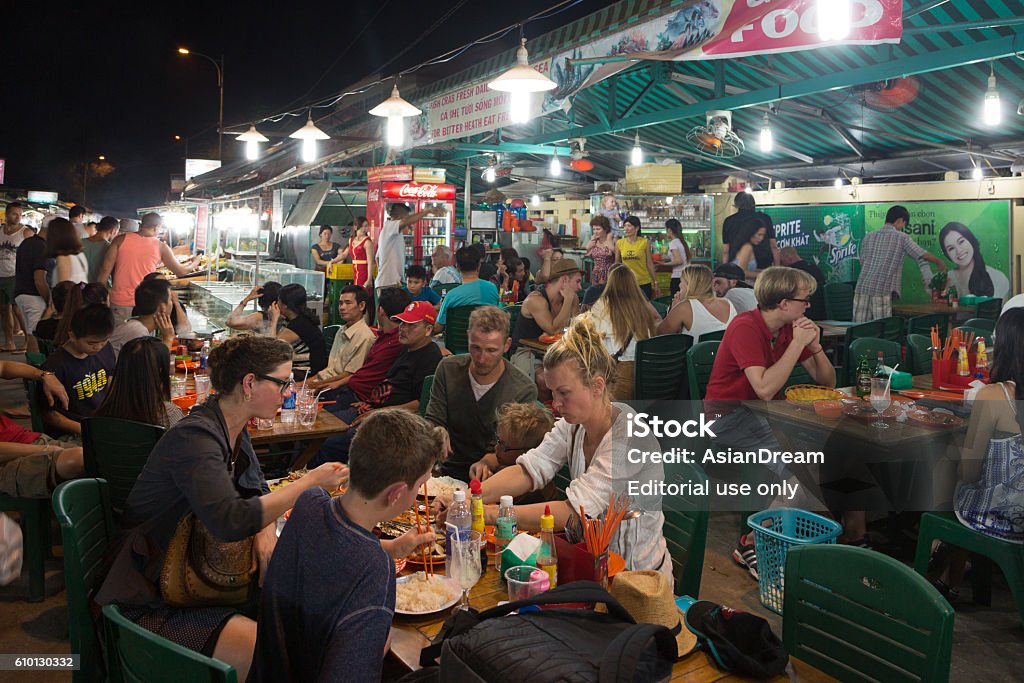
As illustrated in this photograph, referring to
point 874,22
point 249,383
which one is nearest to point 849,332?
point 874,22

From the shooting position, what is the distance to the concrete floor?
141 inches

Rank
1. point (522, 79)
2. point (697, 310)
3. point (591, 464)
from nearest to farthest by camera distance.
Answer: point (591, 464)
point (522, 79)
point (697, 310)

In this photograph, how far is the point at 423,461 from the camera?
7.07 feet

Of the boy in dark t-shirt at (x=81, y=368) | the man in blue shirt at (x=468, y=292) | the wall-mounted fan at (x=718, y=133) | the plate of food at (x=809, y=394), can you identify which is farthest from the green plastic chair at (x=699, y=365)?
the wall-mounted fan at (x=718, y=133)

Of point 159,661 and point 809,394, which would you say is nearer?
point 159,661

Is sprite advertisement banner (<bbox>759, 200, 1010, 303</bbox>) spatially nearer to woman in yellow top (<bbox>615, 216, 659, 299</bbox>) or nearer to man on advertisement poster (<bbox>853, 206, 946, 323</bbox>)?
man on advertisement poster (<bbox>853, 206, 946, 323</bbox>)

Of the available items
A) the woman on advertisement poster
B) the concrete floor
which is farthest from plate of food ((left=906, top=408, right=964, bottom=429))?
the woman on advertisement poster

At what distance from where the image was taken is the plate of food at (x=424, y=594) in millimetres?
2268

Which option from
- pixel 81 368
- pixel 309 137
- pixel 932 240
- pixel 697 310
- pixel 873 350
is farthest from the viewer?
pixel 932 240

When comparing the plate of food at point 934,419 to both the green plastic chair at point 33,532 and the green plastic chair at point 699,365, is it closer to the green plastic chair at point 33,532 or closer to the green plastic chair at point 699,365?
the green plastic chair at point 699,365

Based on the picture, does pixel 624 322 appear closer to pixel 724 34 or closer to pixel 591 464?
pixel 724 34

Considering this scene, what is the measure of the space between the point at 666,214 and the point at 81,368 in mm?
10482

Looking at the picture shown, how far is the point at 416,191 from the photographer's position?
13.3 metres

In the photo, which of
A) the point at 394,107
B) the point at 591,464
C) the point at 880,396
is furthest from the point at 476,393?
the point at 394,107
